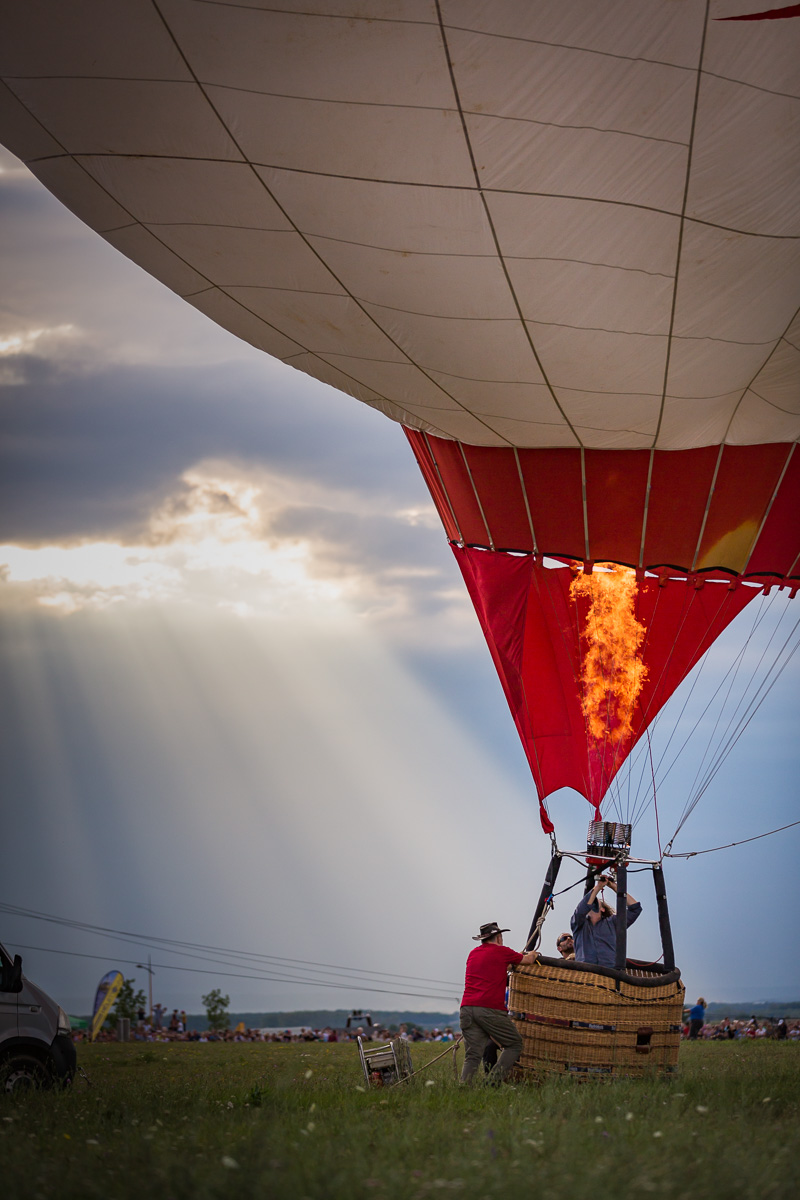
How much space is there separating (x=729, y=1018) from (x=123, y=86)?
66.9ft

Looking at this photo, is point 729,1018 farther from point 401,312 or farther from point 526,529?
point 401,312

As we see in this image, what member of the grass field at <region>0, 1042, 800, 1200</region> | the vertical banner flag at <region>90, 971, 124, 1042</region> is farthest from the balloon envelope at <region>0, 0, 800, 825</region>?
the vertical banner flag at <region>90, 971, 124, 1042</region>

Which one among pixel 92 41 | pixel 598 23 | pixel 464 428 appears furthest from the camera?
pixel 464 428

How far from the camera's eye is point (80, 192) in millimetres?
8109

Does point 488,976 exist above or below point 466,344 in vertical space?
below

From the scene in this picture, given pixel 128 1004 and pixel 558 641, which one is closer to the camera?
pixel 558 641

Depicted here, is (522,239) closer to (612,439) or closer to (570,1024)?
(612,439)

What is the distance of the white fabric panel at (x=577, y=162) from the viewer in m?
6.68

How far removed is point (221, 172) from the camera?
7.41 m

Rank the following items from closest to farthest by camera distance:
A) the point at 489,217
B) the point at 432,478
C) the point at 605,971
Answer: the point at 489,217, the point at 605,971, the point at 432,478

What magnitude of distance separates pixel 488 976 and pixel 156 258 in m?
6.20

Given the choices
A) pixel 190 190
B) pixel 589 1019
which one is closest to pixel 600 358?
pixel 190 190

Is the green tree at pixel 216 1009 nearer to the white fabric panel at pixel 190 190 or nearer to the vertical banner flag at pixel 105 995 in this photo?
the vertical banner flag at pixel 105 995

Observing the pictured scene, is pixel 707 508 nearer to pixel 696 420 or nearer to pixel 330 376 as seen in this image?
pixel 696 420
